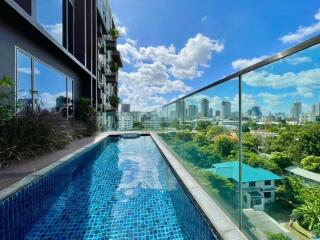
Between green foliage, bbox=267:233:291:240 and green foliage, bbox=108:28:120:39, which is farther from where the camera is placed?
green foliage, bbox=108:28:120:39

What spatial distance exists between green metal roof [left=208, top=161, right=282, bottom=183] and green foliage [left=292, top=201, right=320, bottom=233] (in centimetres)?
22

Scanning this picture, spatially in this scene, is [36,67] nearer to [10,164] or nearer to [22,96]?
[22,96]

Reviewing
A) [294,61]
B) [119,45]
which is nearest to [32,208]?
[294,61]

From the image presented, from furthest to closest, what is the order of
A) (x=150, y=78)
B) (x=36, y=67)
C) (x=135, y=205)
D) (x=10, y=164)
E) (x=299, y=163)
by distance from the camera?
(x=150, y=78) < (x=36, y=67) < (x=10, y=164) < (x=135, y=205) < (x=299, y=163)

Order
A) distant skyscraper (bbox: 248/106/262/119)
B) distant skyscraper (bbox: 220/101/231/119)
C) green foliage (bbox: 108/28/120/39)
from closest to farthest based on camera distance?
distant skyscraper (bbox: 248/106/262/119), distant skyscraper (bbox: 220/101/231/119), green foliage (bbox: 108/28/120/39)

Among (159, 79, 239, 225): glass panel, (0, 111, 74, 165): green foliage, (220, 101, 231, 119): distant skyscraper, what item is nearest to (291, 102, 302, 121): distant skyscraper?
(159, 79, 239, 225): glass panel

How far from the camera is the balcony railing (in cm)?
127

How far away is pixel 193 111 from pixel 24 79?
5.11 m

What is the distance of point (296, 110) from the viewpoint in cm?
135

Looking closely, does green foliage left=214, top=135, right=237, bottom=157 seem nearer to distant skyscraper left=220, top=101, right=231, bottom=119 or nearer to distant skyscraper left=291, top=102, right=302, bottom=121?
distant skyscraper left=220, top=101, right=231, bottom=119

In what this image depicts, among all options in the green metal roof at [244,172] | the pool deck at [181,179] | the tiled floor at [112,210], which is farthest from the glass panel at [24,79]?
the green metal roof at [244,172]

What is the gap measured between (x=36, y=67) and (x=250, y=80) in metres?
7.10

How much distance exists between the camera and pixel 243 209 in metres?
1.95

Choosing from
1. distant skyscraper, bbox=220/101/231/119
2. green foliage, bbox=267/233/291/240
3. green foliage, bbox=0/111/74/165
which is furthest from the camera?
green foliage, bbox=0/111/74/165
